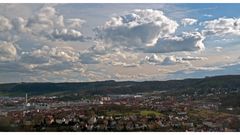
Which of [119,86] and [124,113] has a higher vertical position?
A: [119,86]

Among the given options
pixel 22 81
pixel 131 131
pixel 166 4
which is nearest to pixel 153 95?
pixel 131 131

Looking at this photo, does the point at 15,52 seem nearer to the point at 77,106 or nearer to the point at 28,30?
the point at 28,30

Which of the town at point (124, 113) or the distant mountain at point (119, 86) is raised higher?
the distant mountain at point (119, 86)

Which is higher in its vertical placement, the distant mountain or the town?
the distant mountain
